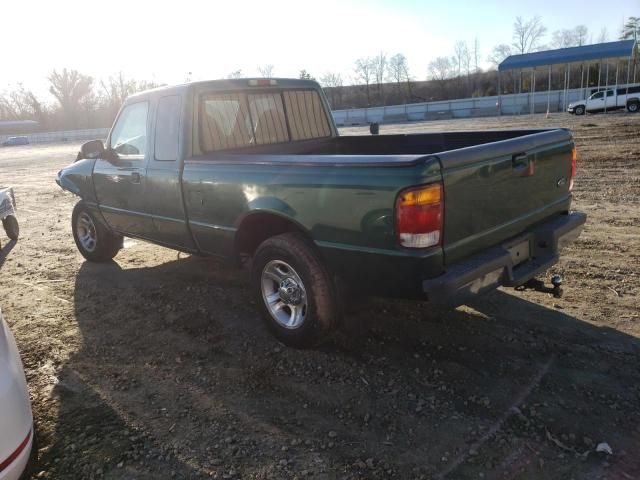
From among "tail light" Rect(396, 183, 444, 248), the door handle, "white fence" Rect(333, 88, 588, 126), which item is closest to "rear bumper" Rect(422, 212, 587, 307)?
"tail light" Rect(396, 183, 444, 248)

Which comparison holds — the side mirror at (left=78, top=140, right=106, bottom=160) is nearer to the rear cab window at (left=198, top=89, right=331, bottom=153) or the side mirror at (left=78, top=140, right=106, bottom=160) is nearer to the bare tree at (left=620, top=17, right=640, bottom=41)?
the rear cab window at (left=198, top=89, right=331, bottom=153)

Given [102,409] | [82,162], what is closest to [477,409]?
[102,409]

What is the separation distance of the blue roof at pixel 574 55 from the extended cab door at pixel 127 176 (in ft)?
107

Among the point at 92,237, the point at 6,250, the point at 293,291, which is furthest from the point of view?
the point at 6,250

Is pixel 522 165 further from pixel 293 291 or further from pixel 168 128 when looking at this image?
pixel 168 128

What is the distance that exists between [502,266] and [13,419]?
9.43 ft

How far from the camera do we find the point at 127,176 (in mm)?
5207

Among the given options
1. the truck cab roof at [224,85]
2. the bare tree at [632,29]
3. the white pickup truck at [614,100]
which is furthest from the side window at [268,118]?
→ the bare tree at [632,29]

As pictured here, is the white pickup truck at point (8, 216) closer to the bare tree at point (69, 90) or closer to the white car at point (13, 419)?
A: the white car at point (13, 419)

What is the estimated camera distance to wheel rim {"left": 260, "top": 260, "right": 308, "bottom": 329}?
3.76m

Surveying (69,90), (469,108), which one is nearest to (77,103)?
(69,90)

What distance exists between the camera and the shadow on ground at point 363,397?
2666 millimetres

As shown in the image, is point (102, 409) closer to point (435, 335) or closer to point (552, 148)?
point (435, 335)

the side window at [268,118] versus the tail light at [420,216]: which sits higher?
the side window at [268,118]
